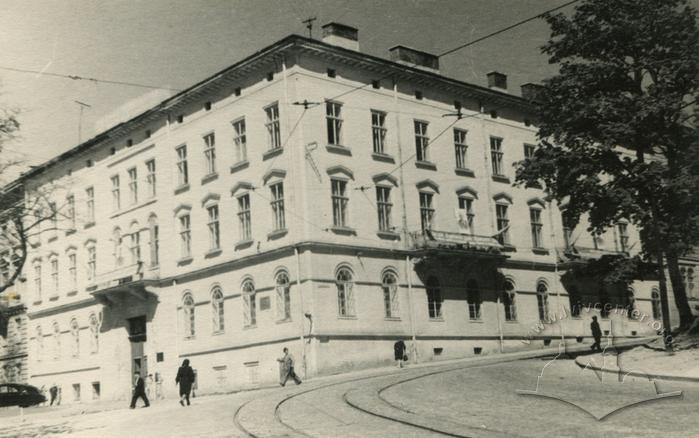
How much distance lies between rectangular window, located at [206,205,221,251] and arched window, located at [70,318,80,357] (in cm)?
1425

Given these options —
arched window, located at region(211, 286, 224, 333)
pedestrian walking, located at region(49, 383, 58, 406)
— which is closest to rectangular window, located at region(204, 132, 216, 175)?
arched window, located at region(211, 286, 224, 333)

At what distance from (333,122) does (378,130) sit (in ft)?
8.40

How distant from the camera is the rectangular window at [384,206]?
117 feet

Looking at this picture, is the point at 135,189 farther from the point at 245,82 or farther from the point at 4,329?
the point at 4,329

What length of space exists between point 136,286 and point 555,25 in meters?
23.9

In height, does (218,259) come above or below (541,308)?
above

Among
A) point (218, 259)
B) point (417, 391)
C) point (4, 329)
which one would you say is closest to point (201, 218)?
point (218, 259)

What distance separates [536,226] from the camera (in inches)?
1683

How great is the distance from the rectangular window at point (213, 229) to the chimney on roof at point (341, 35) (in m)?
9.28

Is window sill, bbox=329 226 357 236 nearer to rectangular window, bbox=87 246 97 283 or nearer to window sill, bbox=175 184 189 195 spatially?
window sill, bbox=175 184 189 195

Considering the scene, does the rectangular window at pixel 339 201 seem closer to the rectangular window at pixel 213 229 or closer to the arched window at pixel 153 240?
the rectangular window at pixel 213 229

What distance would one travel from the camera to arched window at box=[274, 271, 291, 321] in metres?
33.1

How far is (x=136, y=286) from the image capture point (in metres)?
40.5

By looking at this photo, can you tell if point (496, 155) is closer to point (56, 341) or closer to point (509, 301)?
point (509, 301)
